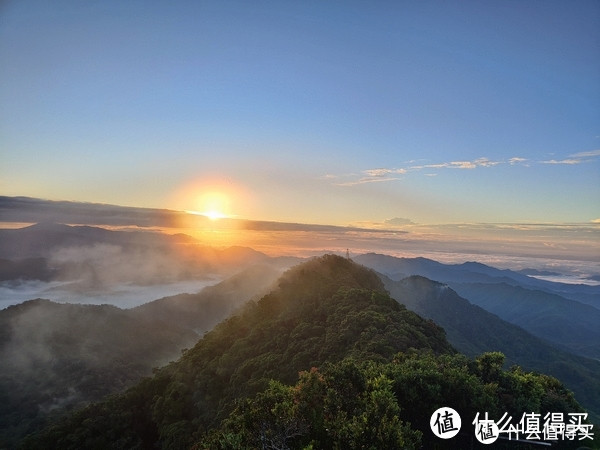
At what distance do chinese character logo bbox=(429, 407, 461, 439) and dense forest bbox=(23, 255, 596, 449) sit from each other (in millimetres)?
1730

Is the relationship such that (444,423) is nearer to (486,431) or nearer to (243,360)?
(486,431)

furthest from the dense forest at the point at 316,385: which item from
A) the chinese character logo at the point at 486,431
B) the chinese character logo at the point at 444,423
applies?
the chinese character logo at the point at 444,423

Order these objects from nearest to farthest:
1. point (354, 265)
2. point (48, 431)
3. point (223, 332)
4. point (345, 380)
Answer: point (345, 380) < point (48, 431) < point (223, 332) < point (354, 265)

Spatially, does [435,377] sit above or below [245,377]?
above

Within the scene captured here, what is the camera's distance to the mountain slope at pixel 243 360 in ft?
160

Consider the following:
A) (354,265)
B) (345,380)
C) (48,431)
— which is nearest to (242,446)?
(345,380)

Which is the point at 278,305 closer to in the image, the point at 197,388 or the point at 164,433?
the point at 197,388

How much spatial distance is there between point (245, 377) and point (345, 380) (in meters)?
33.5

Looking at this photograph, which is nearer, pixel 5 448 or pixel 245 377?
pixel 245 377

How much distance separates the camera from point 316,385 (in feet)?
71.5

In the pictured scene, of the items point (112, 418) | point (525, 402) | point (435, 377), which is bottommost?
point (112, 418)

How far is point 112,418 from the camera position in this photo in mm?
58844

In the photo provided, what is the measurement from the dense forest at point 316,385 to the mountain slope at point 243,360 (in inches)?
8.3

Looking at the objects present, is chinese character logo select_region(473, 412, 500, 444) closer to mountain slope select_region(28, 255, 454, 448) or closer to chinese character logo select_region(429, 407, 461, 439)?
chinese character logo select_region(429, 407, 461, 439)
